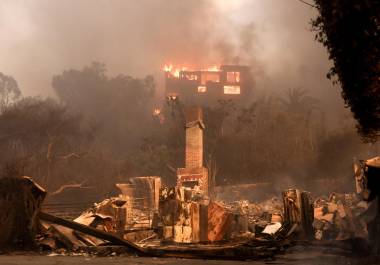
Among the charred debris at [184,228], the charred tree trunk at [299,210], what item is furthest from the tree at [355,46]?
the charred tree trunk at [299,210]

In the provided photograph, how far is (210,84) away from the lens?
228 feet

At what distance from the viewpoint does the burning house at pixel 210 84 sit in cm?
6850

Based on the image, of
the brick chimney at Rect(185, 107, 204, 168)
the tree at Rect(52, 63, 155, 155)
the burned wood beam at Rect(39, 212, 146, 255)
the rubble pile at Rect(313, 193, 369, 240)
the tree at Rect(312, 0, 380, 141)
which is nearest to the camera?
the tree at Rect(312, 0, 380, 141)

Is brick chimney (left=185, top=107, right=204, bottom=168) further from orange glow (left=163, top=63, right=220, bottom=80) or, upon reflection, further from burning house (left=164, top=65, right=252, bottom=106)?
orange glow (left=163, top=63, right=220, bottom=80)

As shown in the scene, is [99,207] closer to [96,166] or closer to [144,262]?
[144,262]

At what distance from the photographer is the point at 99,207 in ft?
55.7

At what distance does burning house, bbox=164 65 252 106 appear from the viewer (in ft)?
225

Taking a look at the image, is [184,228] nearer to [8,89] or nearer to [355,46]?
[355,46]

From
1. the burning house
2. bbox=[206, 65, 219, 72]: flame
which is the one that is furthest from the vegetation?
bbox=[206, 65, 219, 72]: flame

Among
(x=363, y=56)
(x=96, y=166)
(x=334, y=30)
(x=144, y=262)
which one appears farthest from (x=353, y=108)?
(x=96, y=166)

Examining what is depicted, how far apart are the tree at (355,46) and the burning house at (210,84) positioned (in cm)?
5937

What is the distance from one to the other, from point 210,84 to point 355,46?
6298cm

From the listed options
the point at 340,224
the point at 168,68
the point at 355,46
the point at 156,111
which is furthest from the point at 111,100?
the point at 355,46

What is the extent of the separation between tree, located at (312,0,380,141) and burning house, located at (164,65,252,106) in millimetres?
59371
